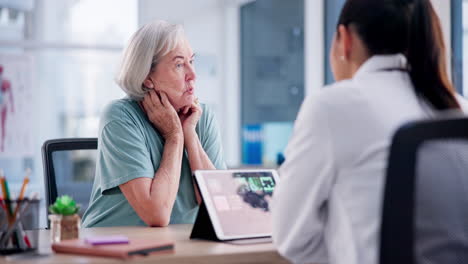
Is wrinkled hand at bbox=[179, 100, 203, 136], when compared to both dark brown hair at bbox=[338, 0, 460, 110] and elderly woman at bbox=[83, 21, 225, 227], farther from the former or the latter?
dark brown hair at bbox=[338, 0, 460, 110]

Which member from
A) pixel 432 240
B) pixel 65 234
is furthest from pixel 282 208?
pixel 65 234

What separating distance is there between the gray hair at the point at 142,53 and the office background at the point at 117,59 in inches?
91.1

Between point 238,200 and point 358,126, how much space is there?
0.53 m

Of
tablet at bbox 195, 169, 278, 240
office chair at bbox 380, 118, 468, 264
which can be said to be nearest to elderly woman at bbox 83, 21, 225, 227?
tablet at bbox 195, 169, 278, 240

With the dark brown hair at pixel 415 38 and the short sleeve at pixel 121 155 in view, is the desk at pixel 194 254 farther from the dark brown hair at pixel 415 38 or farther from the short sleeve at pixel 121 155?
the dark brown hair at pixel 415 38

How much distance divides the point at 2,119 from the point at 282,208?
3.75 meters

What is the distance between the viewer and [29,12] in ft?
15.1

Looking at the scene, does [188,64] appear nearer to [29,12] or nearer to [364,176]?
[364,176]

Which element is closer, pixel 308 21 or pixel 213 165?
pixel 213 165

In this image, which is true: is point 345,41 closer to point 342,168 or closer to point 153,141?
point 342,168

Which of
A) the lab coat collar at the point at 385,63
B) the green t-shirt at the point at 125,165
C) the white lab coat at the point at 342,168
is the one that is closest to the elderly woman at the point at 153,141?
the green t-shirt at the point at 125,165

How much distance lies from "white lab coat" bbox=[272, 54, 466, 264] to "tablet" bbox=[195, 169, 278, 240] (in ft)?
0.88

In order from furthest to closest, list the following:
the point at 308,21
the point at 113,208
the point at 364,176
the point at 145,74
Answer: the point at 308,21 < the point at 145,74 < the point at 113,208 < the point at 364,176

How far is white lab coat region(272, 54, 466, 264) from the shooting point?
114 centimetres
